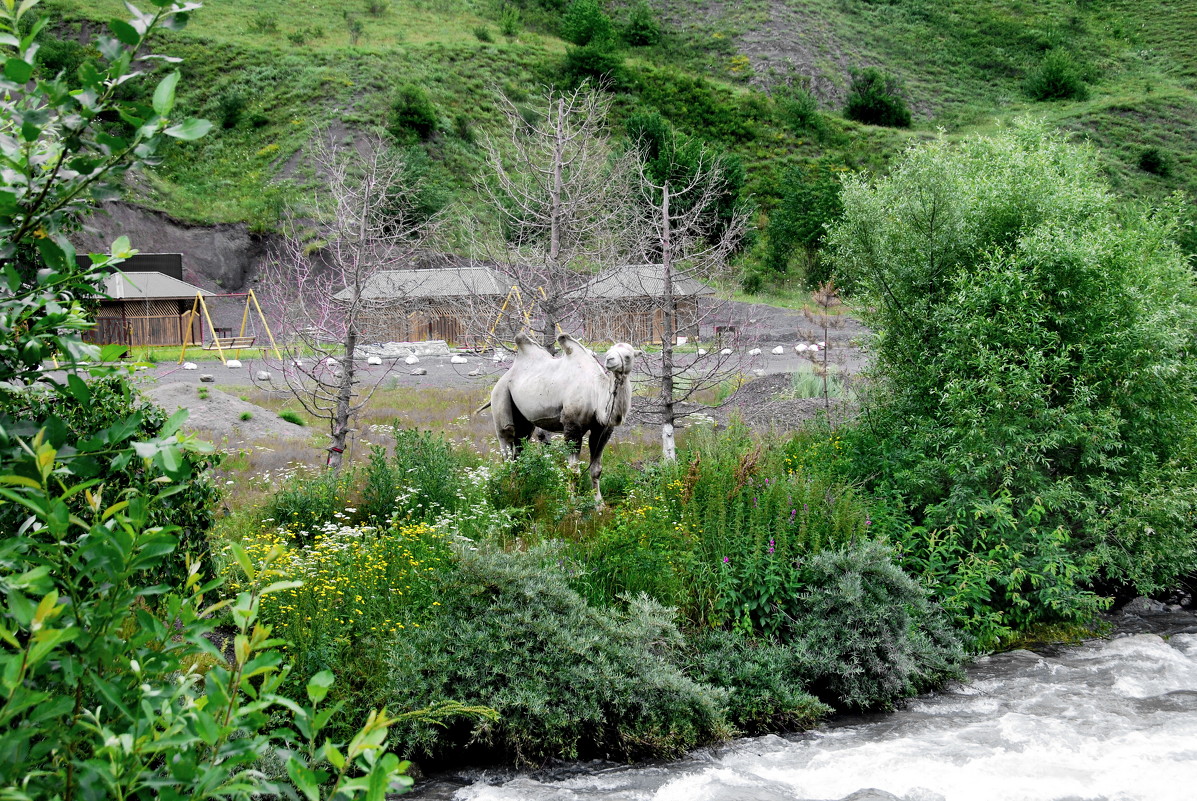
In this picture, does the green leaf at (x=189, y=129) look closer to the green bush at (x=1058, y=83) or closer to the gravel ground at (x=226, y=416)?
the gravel ground at (x=226, y=416)

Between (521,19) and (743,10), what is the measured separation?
23.9 meters

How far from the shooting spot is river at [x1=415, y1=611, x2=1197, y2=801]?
546cm

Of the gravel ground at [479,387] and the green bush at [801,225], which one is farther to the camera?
the green bush at [801,225]

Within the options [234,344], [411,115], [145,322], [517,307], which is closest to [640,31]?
[411,115]

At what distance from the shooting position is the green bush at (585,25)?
77.4 metres

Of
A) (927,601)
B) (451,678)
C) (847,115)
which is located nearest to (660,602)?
(451,678)

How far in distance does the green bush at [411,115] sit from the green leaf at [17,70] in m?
54.9

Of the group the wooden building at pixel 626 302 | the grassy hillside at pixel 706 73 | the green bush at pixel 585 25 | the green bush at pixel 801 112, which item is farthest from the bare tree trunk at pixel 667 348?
the green bush at pixel 585 25

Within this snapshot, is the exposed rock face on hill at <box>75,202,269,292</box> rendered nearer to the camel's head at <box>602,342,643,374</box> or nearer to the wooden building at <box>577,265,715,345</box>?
the wooden building at <box>577,265,715,345</box>

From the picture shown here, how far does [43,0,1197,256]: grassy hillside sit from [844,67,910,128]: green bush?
1820 millimetres

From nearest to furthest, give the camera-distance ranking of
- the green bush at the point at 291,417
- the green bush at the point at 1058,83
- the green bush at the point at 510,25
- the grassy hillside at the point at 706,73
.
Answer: the green bush at the point at 291,417 → the grassy hillside at the point at 706,73 → the green bush at the point at 1058,83 → the green bush at the point at 510,25

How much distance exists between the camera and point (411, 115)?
54.4 m

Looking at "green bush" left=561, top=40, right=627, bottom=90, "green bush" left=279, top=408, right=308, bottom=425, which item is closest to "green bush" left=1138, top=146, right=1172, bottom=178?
"green bush" left=561, top=40, right=627, bottom=90

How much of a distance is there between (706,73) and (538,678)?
264ft
